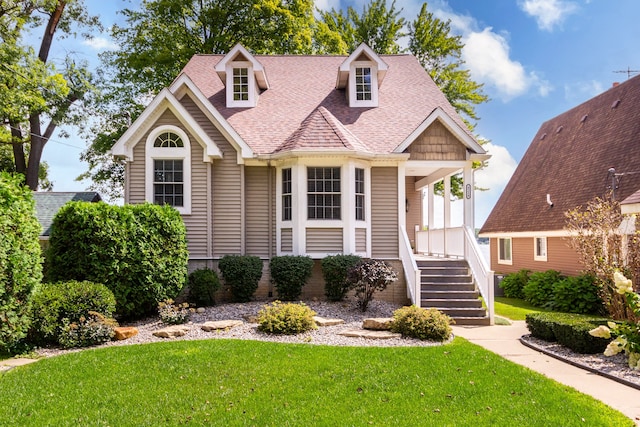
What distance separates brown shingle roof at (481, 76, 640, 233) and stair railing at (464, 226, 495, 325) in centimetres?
665

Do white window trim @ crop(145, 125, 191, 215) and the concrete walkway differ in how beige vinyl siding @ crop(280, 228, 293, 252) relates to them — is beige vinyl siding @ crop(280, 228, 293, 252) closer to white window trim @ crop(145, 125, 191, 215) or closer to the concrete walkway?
white window trim @ crop(145, 125, 191, 215)

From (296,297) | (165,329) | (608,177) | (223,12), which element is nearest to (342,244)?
(296,297)

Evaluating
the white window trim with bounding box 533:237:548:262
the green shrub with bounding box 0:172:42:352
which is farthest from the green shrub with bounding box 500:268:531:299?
the green shrub with bounding box 0:172:42:352

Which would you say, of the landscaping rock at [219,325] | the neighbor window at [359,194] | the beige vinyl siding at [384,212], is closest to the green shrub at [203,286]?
the landscaping rock at [219,325]

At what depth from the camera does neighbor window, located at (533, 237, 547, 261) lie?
19406 mm

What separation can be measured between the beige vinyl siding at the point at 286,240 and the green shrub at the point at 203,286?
2016 millimetres

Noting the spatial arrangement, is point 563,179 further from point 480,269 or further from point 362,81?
point 480,269

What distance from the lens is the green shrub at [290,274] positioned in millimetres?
12031

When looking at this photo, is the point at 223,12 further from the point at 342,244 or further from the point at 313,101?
the point at 342,244

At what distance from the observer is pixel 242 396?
5766mm

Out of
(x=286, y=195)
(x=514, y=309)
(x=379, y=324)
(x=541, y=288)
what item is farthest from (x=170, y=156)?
(x=541, y=288)

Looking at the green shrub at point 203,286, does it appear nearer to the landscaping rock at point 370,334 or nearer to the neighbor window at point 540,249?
the landscaping rock at point 370,334

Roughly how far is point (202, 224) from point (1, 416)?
7999mm

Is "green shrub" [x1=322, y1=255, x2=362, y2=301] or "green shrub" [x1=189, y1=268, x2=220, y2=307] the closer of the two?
"green shrub" [x1=189, y1=268, x2=220, y2=307]
